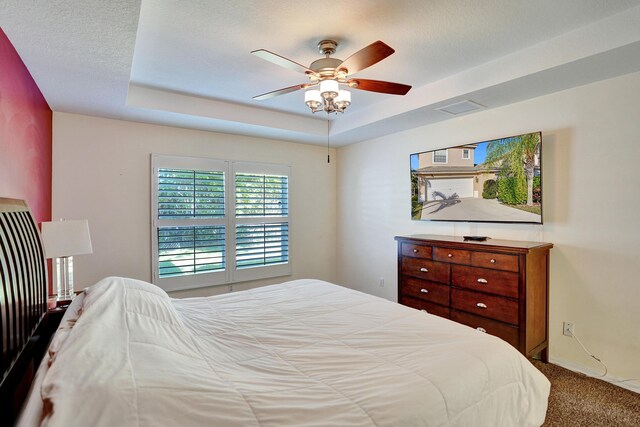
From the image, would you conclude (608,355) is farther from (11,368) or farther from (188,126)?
(188,126)

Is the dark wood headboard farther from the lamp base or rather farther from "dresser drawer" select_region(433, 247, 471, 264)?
"dresser drawer" select_region(433, 247, 471, 264)

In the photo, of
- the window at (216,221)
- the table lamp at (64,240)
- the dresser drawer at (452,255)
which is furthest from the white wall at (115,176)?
the dresser drawer at (452,255)

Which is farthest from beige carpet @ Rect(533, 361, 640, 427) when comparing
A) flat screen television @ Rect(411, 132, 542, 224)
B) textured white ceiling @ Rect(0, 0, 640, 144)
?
textured white ceiling @ Rect(0, 0, 640, 144)

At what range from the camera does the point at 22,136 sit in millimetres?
2191

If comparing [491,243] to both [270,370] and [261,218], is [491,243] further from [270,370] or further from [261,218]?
[261,218]

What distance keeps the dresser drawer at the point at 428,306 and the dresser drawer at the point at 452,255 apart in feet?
1.56

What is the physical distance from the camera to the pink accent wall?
183 cm

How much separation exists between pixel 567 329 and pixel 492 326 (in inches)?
25.7

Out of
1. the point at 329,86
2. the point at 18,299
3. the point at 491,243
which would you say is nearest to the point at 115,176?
the point at 18,299

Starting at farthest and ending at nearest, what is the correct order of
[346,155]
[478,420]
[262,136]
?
[346,155], [262,136], [478,420]

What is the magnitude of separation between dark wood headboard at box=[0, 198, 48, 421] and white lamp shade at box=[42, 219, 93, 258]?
31 centimetres

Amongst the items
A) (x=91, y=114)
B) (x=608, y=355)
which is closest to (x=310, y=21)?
(x=91, y=114)

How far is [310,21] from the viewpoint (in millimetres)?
2105

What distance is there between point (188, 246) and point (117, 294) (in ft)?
7.64
